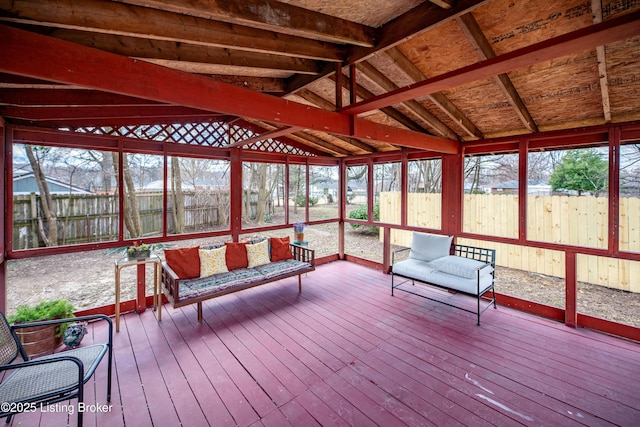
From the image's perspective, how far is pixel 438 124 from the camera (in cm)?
384

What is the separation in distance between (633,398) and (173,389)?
12.1ft

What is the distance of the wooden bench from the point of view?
10.3 ft

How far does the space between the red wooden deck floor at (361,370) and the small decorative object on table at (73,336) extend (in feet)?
1.12

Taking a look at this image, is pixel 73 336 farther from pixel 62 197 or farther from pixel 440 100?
pixel 440 100

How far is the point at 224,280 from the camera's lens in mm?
3623

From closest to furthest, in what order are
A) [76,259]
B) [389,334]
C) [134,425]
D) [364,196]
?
[134,425], [389,334], [76,259], [364,196]

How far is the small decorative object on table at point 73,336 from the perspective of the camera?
2.77 metres

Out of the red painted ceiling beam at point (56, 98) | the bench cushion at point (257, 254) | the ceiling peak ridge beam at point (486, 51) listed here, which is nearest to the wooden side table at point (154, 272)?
the bench cushion at point (257, 254)

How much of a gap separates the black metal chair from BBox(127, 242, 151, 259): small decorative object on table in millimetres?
1465

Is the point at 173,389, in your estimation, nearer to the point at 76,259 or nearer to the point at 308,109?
the point at 308,109

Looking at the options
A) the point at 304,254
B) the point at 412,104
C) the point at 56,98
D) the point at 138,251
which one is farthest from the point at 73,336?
the point at 412,104

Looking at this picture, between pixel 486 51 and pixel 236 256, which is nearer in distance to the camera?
pixel 486 51

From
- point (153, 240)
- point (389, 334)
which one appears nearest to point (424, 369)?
point (389, 334)

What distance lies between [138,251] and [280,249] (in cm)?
200
